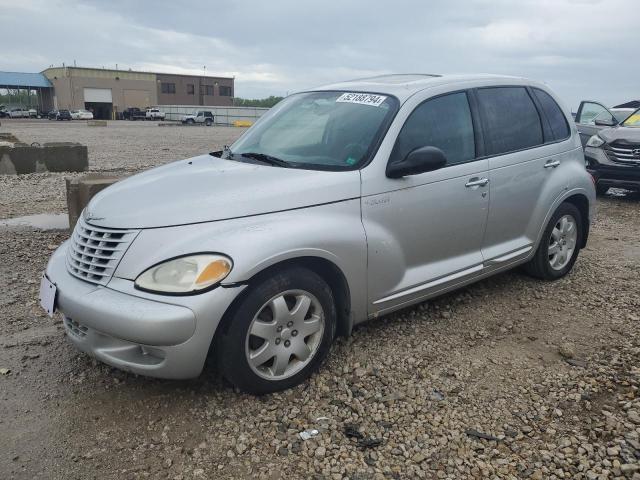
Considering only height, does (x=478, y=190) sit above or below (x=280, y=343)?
above

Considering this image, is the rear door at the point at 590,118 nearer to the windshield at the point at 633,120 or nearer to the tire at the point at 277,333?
the windshield at the point at 633,120

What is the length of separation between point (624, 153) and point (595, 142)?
1.88 feet

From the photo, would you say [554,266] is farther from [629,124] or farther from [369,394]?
[629,124]

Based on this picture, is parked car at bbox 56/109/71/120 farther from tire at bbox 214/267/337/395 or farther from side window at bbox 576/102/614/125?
tire at bbox 214/267/337/395

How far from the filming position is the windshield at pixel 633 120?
9461 mm

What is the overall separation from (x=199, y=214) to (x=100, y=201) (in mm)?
795

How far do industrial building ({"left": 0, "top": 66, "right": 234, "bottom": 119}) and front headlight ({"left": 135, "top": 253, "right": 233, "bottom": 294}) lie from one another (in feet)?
243

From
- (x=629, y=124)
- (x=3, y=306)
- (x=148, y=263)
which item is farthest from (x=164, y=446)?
(x=629, y=124)

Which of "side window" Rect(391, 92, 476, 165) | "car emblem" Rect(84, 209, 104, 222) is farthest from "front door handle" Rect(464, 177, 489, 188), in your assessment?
"car emblem" Rect(84, 209, 104, 222)

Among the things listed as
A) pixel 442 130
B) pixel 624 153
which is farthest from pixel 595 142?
pixel 442 130

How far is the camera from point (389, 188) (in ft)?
11.5

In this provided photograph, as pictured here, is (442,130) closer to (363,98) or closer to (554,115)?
(363,98)

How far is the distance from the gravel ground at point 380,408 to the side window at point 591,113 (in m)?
7.00

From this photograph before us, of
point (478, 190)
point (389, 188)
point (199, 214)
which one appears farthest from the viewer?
point (478, 190)
